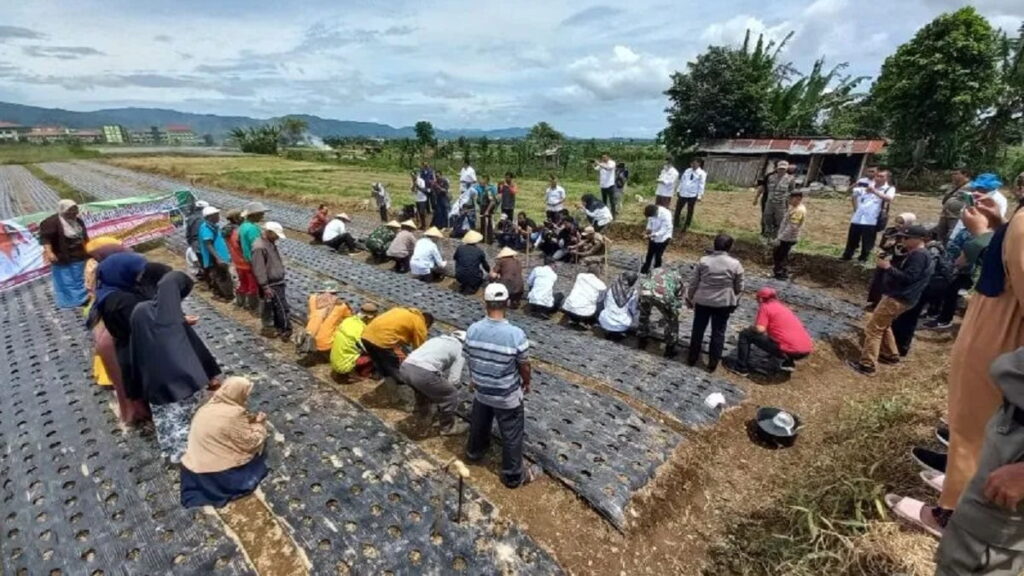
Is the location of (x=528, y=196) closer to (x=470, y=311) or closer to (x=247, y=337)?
(x=470, y=311)

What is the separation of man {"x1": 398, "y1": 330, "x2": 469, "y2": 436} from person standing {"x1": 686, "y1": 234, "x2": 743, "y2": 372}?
9.17 feet

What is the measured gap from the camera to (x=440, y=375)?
4523 mm

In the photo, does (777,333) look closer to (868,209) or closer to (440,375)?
(440,375)

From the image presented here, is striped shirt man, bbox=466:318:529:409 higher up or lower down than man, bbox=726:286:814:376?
higher up

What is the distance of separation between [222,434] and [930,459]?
4981 mm

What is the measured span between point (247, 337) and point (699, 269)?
581 cm

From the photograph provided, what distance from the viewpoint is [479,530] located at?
349 centimetres

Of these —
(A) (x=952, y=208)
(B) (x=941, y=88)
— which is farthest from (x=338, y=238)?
(B) (x=941, y=88)

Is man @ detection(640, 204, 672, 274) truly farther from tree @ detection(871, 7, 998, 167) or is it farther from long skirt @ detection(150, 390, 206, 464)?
tree @ detection(871, 7, 998, 167)

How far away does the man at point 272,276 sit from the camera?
6371 millimetres

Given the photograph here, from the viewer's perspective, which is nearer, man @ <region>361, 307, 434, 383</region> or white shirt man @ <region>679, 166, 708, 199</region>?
man @ <region>361, 307, 434, 383</region>

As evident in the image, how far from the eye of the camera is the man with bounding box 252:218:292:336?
20.9ft

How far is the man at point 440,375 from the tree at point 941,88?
24770mm

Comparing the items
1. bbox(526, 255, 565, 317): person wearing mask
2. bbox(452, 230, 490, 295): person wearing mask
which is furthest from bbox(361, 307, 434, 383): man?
bbox(452, 230, 490, 295): person wearing mask
